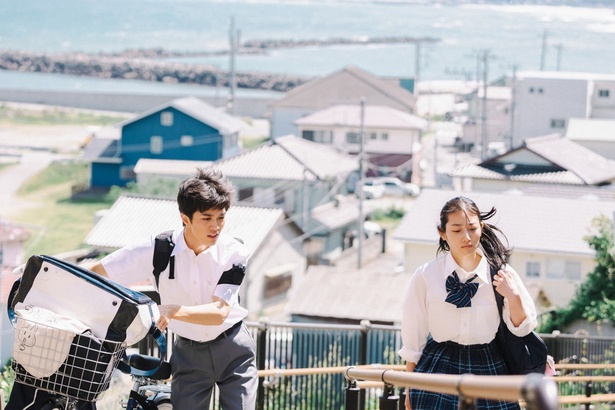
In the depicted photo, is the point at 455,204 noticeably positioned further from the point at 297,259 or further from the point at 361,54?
the point at 361,54

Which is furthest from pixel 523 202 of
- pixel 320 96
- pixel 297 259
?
pixel 320 96

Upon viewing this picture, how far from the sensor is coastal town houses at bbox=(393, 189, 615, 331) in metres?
17.6

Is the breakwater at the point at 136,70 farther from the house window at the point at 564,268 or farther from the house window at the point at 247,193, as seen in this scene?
the house window at the point at 564,268

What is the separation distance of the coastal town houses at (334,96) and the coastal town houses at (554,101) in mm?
6601

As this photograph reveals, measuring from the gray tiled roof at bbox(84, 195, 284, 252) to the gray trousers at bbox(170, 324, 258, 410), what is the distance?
11.8m

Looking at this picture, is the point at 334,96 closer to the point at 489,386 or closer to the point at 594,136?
the point at 594,136

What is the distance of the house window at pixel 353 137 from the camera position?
115 ft

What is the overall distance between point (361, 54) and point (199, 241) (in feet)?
335

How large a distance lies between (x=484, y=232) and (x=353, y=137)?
106ft

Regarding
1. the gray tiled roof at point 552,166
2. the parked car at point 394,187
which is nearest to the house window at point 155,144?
the parked car at point 394,187

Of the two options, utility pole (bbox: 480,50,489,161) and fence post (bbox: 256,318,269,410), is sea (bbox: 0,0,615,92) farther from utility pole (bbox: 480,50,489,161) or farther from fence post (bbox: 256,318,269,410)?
fence post (bbox: 256,318,269,410)

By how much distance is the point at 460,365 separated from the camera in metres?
2.89

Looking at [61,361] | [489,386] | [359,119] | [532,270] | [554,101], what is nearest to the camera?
[489,386]

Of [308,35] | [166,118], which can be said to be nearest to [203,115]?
[166,118]
